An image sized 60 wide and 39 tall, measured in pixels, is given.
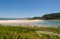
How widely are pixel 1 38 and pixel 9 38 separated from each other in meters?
0.34

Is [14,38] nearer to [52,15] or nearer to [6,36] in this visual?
[6,36]

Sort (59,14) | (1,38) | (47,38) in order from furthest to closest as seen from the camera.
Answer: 1. (59,14)
2. (47,38)
3. (1,38)

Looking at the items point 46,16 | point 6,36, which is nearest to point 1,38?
point 6,36

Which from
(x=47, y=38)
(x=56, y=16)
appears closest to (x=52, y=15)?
(x=56, y=16)

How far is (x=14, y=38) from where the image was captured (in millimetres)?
6242

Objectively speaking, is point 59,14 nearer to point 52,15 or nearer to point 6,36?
point 52,15

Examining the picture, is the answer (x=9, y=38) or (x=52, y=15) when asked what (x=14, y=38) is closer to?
(x=9, y=38)

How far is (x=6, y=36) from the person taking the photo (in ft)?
20.4

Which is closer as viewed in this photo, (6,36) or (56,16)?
(6,36)

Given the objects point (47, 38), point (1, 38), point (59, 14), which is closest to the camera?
point (1, 38)

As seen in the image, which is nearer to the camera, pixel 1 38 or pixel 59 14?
pixel 1 38

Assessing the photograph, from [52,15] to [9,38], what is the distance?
140 m

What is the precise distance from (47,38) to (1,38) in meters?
2.28

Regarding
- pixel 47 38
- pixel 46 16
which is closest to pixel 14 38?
pixel 47 38
